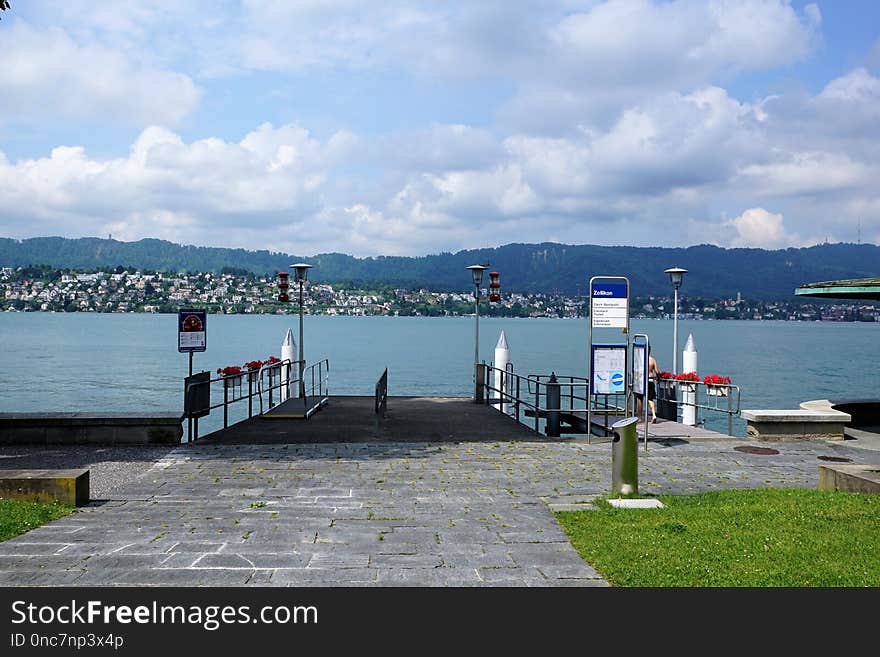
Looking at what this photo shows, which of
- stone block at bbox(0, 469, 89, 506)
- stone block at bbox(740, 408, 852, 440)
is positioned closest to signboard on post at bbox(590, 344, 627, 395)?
stone block at bbox(740, 408, 852, 440)

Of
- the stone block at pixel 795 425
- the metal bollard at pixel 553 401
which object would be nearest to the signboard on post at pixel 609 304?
the stone block at pixel 795 425

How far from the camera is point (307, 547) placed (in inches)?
261

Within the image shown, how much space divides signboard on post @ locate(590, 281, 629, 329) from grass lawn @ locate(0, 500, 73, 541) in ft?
28.0

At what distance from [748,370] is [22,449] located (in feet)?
223

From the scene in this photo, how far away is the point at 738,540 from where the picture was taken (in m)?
6.57

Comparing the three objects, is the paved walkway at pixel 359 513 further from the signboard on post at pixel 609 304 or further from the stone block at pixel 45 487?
the signboard on post at pixel 609 304

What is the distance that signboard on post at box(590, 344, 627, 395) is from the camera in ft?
44.8

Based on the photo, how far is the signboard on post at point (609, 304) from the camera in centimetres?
1329

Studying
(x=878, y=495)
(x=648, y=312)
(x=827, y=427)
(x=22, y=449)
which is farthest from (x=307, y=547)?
(x=648, y=312)

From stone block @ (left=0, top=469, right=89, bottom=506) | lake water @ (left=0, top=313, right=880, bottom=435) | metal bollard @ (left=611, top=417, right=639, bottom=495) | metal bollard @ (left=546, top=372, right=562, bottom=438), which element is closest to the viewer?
stone block @ (left=0, top=469, right=89, bottom=506)

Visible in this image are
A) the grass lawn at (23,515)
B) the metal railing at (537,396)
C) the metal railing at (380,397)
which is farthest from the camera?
the metal railing at (537,396)

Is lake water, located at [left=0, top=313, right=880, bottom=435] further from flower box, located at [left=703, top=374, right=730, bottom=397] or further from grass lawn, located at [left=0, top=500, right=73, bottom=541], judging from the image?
grass lawn, located at [left=0, top=500, right=73, bottom=541]

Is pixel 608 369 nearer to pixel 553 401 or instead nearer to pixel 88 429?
pixel 553 401

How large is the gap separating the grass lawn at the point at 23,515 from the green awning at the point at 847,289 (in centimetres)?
1438
